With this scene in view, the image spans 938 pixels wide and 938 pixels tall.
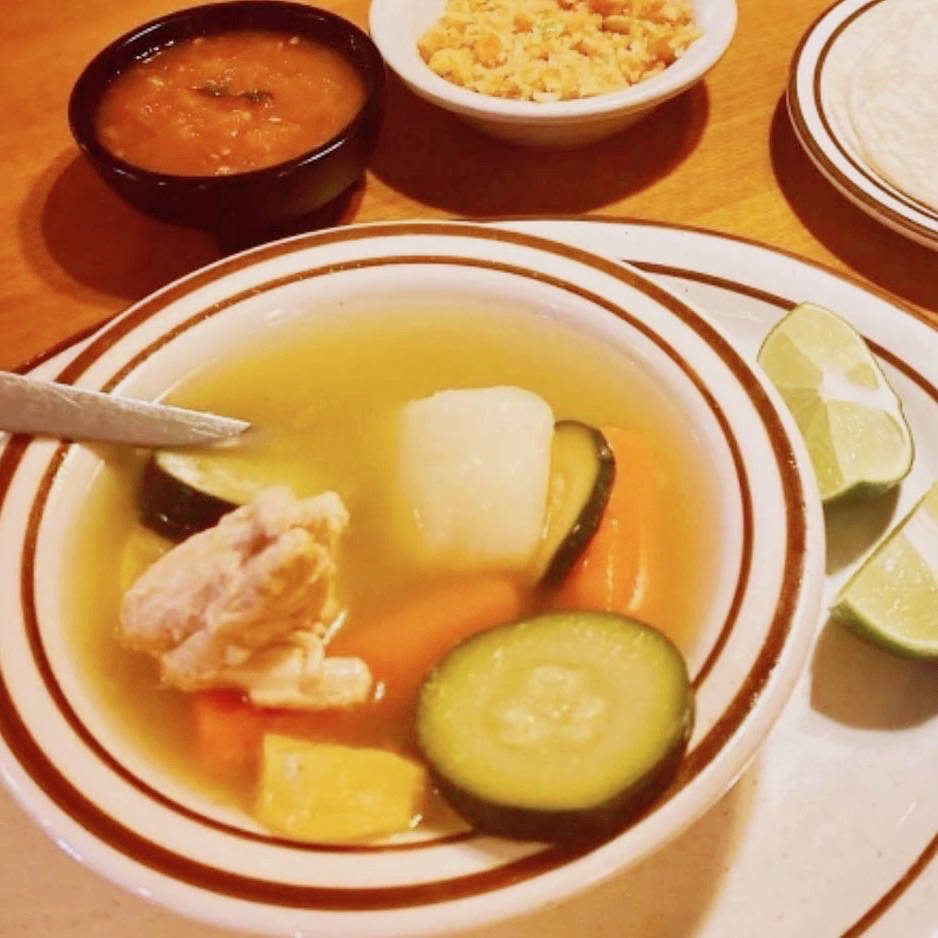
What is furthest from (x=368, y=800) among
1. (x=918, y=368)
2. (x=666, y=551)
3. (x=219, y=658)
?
(x=918, y=368)

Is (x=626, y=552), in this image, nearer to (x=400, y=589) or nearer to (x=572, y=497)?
(x=572, y=497)

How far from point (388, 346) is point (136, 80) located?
2.59 ft

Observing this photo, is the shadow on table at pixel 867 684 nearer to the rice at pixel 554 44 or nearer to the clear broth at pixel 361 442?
the clear broth at pixel 361 442

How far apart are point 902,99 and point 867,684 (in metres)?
1.09

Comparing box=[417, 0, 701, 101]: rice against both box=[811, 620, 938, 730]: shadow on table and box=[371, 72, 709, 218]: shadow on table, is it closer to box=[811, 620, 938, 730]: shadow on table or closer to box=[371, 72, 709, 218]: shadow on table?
box=[371, 72, 709, 218]: shadow on table

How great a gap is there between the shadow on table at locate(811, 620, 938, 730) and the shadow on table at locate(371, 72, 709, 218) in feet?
2.97

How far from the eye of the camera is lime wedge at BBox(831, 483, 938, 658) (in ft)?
3.68

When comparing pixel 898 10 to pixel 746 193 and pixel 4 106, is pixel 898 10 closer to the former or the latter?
pixel 746 193

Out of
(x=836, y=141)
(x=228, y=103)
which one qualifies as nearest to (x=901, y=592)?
(x=836, y=141)

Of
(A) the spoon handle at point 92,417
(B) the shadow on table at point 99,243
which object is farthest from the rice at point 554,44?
(A) the spoon handle at point 92,417

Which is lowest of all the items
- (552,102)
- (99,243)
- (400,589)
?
(99,243)

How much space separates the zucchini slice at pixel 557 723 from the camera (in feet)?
2.76

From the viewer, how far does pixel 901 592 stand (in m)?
1.15

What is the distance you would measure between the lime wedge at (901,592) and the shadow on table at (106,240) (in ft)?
3.41
